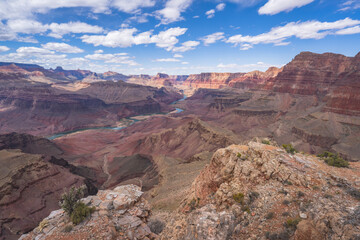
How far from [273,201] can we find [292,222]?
1.98 m

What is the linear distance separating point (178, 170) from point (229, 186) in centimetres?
2445

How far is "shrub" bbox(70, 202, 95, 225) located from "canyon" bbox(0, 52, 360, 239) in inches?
27.4

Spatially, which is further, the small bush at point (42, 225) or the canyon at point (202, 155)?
the small bush at point (42, 225)

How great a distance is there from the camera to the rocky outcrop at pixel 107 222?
1128cm

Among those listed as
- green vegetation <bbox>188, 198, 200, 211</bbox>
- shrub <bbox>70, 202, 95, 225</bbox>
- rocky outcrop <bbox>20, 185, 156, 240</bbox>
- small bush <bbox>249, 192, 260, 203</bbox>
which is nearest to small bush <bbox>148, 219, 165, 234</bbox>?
rocky outcrop <bbox>20, 185, 156, 240</bbox>

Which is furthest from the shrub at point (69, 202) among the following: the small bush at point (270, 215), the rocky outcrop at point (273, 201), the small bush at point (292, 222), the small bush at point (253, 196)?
the small bush at point (292, 222)

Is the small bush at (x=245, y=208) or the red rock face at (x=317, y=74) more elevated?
the red rock face at (x=317, y=74)

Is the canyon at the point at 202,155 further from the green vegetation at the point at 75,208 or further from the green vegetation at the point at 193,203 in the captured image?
the green vegetation at the point at 75,208

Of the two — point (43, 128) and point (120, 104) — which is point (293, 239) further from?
point (120, 104)

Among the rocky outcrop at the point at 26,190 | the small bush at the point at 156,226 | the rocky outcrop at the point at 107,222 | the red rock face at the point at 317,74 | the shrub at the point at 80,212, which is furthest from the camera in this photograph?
the red rock face at the point at 317,74

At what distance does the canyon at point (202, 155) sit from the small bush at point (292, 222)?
0.27 m

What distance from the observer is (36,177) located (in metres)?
32.6

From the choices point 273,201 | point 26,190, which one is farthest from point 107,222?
point 26,190

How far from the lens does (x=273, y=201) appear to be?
10.6 meters
